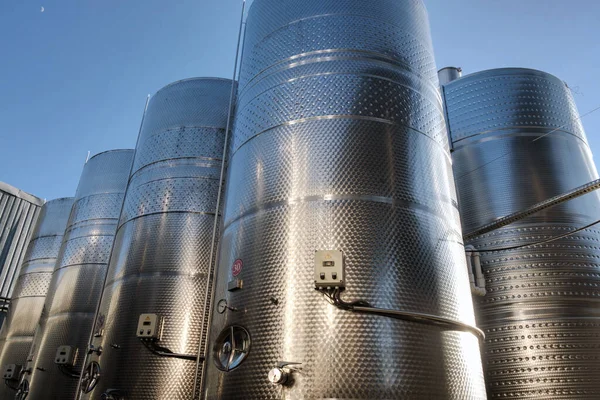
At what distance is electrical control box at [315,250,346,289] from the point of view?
414 centimetres

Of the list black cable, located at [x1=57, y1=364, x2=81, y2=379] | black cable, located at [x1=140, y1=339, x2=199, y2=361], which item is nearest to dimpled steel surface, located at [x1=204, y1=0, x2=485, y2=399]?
black cable, located at [x1=140, y1=339, x2=199, y2=361]

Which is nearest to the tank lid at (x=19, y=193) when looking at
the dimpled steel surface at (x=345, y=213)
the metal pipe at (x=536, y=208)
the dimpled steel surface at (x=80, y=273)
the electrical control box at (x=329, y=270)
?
the dimpled steel surface at (x=80, y=273)

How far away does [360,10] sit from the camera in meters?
6.00

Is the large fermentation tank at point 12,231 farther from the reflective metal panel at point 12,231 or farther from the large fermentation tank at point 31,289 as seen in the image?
the large fermentation tank at point 31,289

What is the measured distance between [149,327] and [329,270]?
375 cm

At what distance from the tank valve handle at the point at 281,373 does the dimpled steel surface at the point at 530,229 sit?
392 centimetres

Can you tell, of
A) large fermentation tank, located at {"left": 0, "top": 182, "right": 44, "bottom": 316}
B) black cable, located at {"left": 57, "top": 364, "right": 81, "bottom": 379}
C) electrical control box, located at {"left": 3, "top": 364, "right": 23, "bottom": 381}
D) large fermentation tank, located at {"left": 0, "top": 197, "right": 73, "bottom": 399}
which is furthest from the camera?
large fermentation tank, located at {"left": 0, "top": 182, "right": 44, "bottom": 316}

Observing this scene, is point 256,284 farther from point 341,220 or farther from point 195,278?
point 195,278

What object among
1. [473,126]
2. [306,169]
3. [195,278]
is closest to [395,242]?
[306,169]

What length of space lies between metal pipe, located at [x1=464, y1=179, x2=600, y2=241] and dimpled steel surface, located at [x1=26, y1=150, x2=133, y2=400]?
25.3 feet

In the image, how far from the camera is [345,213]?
460 centimetres

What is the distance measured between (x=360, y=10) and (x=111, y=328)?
6057mm

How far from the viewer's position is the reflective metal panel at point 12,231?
1864 centimetres

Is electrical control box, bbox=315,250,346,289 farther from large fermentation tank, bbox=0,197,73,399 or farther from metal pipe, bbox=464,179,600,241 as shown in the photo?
large fermentation tank, bbox=0,197,73,399
